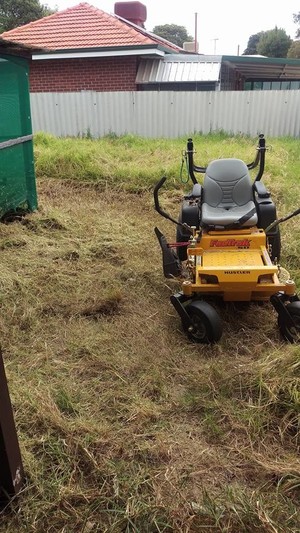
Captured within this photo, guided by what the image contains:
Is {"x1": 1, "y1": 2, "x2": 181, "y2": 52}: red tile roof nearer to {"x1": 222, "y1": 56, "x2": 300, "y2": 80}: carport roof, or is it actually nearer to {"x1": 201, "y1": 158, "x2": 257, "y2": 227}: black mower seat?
{"x1": 222, "y1": 56, "x2": 300, "y2": 80}: carport roof

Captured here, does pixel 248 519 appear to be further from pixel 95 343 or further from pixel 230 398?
pixel 95 343

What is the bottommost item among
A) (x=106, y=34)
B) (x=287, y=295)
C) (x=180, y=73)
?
(x=287, y=295)

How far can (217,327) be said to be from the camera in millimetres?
2941

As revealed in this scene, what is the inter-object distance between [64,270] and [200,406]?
2.27 m

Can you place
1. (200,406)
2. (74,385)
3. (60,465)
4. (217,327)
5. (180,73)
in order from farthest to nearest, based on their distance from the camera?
(180,73) < (217,327) < (74,385) < (200,406) < (60,465)

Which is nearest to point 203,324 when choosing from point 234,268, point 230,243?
point 234,268

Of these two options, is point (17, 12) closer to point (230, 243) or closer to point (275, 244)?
point (275, 244)

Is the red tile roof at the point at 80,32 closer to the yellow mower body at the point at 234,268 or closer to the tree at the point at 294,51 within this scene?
the yellow mower body at the point at 234,268

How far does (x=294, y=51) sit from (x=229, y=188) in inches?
1378

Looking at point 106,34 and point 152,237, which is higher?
point 106,34

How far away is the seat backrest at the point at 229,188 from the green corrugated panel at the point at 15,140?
2598 millimetres

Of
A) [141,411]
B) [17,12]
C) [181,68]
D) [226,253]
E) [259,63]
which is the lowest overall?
[141,411]

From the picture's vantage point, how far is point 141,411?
2.35 meters

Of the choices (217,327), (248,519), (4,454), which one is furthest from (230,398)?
(4,454)
